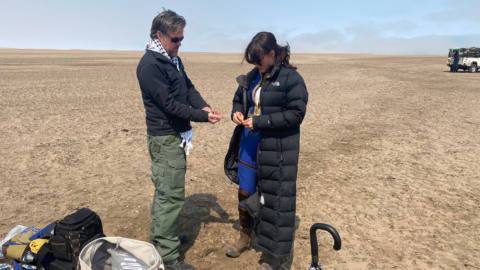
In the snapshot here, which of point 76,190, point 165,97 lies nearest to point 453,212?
point 165,97

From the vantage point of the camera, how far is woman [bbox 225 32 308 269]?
3.71 m

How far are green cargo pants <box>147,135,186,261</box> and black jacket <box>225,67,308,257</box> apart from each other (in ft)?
2.65

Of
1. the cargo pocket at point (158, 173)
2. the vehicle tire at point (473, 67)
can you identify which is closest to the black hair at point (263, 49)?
the cargo pocket at point (158, 173)

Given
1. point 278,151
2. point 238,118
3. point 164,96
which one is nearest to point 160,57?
point 164,96

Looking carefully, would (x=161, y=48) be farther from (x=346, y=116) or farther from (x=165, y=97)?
(x=346, y=116)

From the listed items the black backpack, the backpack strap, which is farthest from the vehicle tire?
the backpack strap

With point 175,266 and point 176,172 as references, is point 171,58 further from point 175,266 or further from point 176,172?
point 175,266

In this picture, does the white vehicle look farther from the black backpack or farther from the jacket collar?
the black backpack

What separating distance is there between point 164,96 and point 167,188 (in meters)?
0.93

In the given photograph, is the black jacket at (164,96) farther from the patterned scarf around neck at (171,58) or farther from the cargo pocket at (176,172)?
the cargo pocket at (176,172)

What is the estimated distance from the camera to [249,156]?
4.10 meters

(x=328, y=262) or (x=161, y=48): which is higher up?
(x=161, y=48)

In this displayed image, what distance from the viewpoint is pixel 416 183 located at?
6.96 m

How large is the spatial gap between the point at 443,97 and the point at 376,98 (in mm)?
3300
